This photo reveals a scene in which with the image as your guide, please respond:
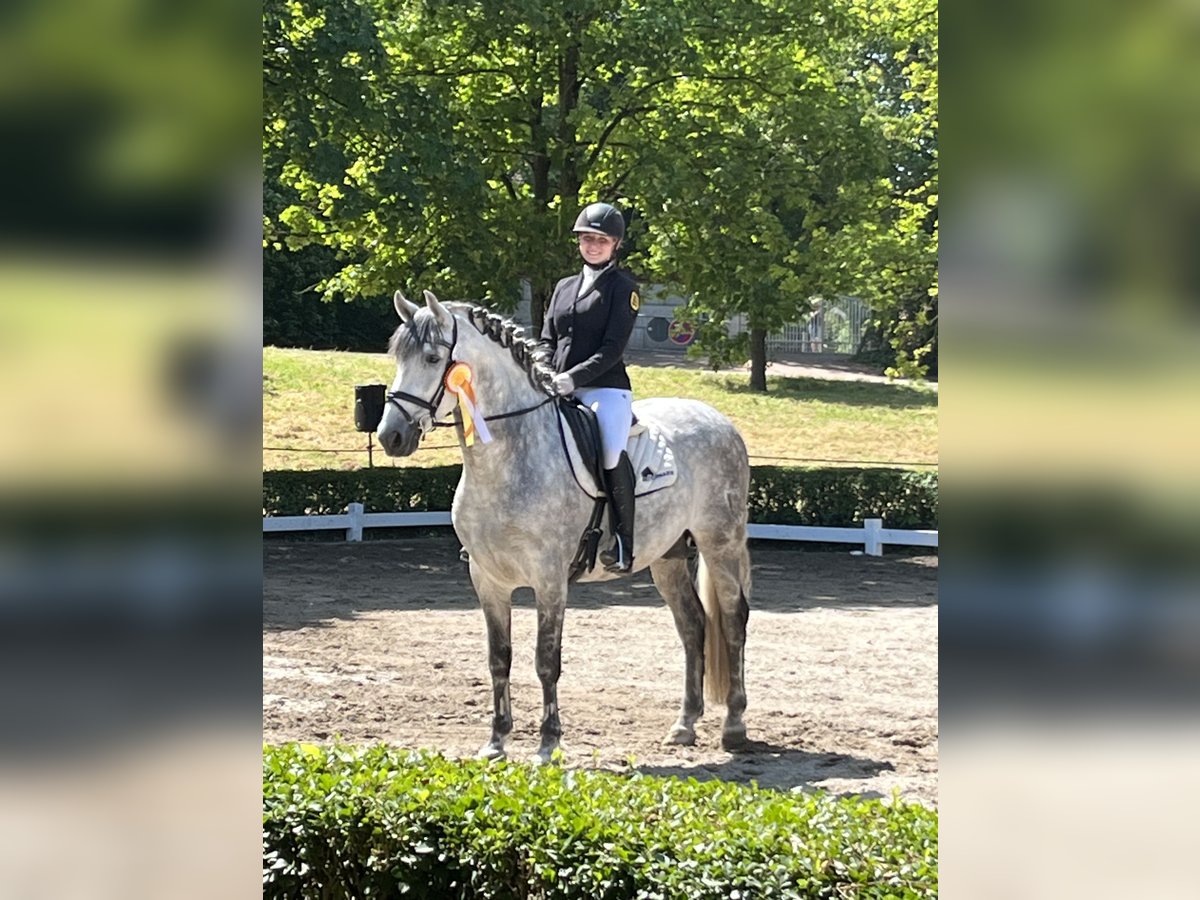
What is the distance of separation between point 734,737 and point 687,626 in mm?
805

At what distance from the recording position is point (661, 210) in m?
19.9

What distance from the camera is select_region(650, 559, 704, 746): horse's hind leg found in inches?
348

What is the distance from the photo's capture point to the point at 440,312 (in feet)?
24.2

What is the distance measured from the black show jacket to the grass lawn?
13729 millimetres

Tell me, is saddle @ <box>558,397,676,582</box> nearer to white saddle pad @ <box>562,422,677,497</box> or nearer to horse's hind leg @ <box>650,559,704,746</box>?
white saddle pad @ <box>562,422,677,497</box>

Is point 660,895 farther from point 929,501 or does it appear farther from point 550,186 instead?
point 550,186

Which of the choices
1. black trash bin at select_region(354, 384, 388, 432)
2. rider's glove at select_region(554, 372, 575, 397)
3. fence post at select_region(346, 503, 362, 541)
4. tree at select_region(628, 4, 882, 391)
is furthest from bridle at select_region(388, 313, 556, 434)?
tree at select_region(628, 4, 882, 391)

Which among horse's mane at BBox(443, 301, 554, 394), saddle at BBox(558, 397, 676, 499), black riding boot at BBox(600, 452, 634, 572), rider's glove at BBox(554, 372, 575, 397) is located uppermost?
horse's mane at BBox(443, 301, 554, 394)

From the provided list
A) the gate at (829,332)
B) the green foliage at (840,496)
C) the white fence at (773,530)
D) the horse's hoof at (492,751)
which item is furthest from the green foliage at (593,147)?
the gate at (829,332)

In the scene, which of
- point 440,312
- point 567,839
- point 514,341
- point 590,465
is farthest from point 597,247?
point 567,839

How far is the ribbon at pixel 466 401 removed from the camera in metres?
7.42
